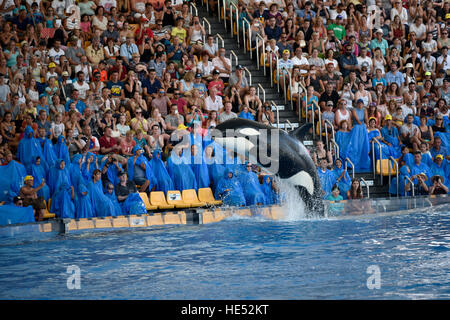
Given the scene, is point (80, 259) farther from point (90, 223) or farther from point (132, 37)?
point (132, 37)

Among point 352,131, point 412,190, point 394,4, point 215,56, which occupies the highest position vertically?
point 394,4

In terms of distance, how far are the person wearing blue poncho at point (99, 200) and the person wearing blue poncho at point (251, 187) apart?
2.64 m

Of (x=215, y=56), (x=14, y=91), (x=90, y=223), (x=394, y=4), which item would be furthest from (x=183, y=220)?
(x=394, y=4)

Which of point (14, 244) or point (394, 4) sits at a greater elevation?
point (394, 4)

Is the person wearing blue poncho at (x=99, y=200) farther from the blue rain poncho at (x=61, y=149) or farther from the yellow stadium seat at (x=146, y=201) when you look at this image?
the blue rain poncho at (x=61, y=149)

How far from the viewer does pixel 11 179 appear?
1183 cm

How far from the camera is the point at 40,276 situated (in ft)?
23.6

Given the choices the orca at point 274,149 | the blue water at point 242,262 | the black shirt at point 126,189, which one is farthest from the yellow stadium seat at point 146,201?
the orca at point 274,149

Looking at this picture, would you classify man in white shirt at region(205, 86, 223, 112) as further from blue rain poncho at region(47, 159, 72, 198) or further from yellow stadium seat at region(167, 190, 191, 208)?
blue rain poncho at region(47, 159, 72, 198)

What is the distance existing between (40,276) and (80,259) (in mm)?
962

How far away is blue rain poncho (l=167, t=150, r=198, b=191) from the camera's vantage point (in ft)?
43.0

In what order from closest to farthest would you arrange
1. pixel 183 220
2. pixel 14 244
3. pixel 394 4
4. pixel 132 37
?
1. pixel 14 244
2. pixel 183 220
3. pixel 132 37
4. pixel 394 4

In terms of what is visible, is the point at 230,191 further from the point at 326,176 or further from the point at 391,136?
the point at 391,136

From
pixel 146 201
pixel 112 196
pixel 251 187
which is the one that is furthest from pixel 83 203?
pixel 251 187
